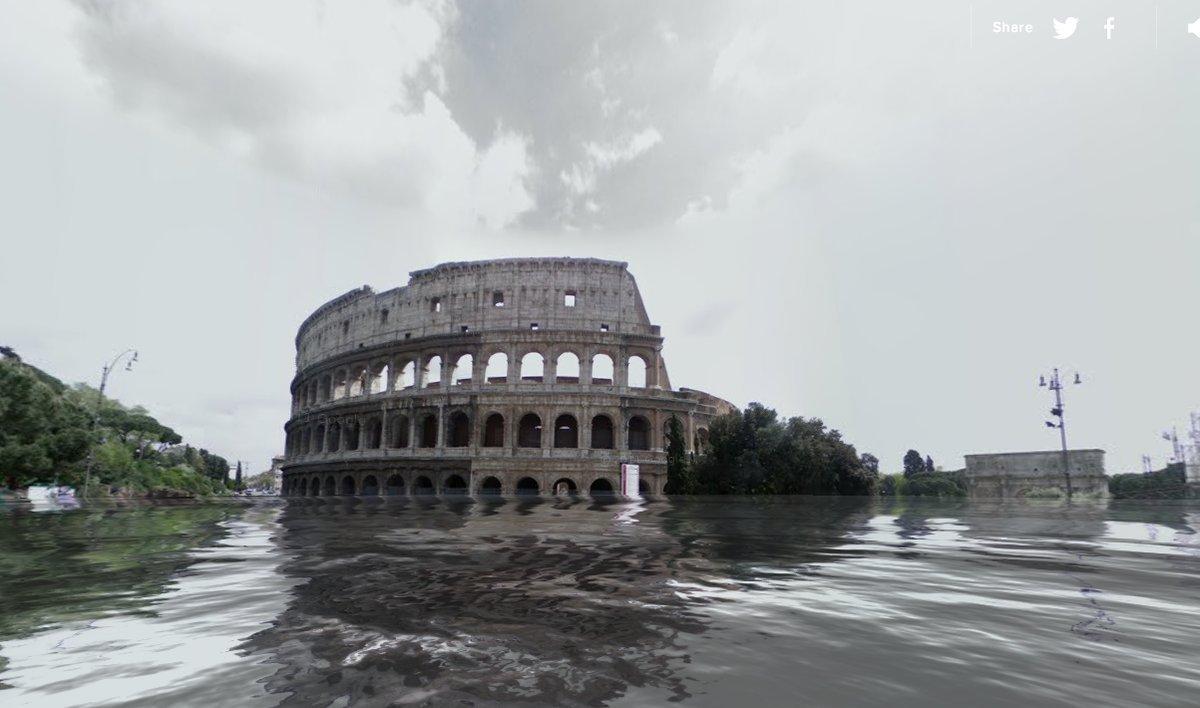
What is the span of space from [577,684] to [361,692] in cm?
87

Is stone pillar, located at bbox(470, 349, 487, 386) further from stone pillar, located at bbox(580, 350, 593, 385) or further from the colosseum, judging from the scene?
stone pillar, located at bbox(580, 350, 593, 385)

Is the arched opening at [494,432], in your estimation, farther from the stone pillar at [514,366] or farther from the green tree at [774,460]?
the green tree at [774,460]

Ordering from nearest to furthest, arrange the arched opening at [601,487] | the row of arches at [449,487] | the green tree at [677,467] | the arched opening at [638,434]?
the green tree at [677,467], the arched opening at [601,487], the row of arches at [449,487], the arched opening at [638,434]

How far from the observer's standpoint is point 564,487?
37156 mm

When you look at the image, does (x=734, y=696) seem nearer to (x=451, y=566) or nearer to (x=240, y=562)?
(x=451, y=566)

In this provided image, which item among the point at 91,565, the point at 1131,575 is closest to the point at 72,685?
the point at 91,565

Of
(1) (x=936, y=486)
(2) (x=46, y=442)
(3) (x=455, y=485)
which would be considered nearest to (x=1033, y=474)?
(1) (x=936, y=486)

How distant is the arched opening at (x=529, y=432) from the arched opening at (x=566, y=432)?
48.6 inches

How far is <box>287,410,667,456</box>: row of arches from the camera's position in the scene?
3794 cm

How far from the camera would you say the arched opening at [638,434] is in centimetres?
3919

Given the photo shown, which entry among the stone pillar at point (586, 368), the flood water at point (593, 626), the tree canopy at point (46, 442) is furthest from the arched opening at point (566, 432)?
the flood water at point (593, 626)

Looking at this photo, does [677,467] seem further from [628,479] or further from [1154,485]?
[1154,485]

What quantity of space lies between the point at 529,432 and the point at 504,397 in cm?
344

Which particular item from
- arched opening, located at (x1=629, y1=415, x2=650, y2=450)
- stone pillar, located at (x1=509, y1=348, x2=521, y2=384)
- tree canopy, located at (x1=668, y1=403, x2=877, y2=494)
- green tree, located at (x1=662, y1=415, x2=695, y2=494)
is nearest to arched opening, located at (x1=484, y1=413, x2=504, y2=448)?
stone pillar, located at (x1=509, y1=348, x2=521, y2=384)
